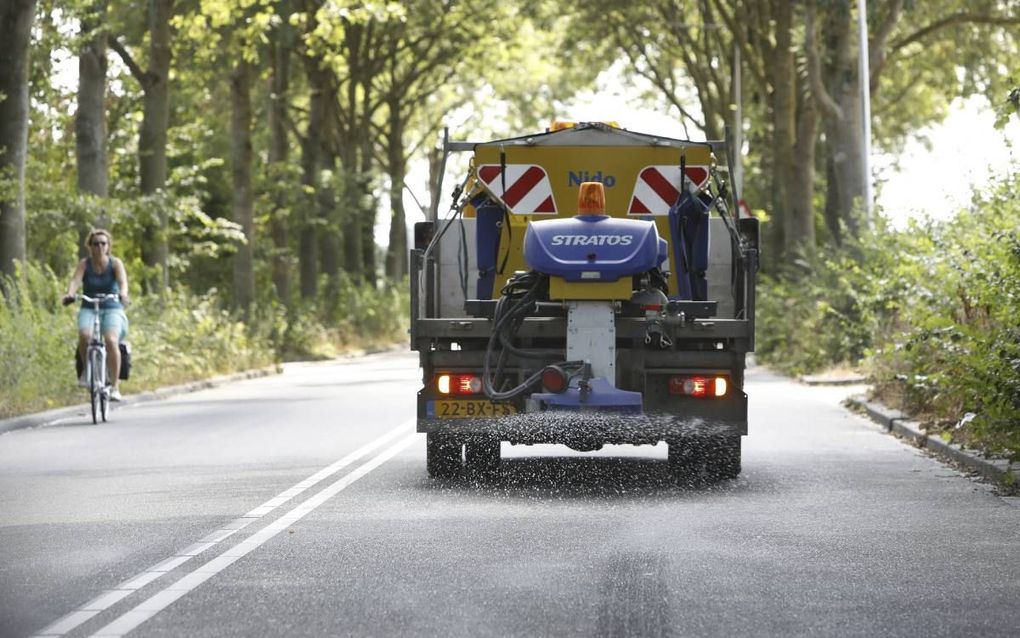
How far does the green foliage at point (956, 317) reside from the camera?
12.6 metres

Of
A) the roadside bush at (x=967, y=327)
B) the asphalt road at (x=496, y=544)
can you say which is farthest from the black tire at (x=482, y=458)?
the roadside bush at (x=967, y=327)

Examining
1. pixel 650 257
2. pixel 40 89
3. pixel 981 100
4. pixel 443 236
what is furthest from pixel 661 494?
pixel 981 100

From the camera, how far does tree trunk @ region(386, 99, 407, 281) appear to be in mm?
47562

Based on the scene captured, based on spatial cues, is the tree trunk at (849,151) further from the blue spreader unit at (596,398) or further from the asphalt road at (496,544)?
the blue spreader unit at (596,398)

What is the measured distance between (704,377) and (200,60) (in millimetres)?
23574

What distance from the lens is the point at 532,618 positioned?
7.07 meters

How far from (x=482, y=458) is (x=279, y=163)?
26830 millimetres

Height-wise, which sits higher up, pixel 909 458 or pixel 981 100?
pixel 981 100

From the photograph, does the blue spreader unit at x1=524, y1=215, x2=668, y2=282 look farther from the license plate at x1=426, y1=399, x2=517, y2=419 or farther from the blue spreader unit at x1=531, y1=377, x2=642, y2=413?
the license plate at x1=426, y1=399, x2=517, y2=419

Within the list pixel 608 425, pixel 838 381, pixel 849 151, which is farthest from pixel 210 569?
pixel 849 151

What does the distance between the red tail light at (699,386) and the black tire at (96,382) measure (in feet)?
27.2

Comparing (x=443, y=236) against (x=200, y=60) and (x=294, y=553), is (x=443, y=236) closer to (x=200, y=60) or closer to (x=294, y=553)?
(x=294, y=553)

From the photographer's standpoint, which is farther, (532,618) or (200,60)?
(200,60)

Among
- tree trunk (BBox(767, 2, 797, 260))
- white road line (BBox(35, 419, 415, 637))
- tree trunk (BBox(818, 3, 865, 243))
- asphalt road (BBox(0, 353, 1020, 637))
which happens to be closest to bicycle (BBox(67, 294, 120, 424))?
asphalt road (BBox(0, 353, 1020, 637))
